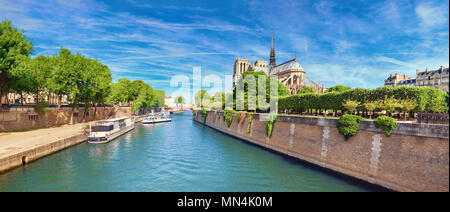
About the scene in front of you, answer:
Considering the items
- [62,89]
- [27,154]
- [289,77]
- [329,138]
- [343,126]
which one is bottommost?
[27,154]

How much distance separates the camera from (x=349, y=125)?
15.8 metres

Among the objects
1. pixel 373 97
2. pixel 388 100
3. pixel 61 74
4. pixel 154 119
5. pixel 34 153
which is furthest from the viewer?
pixel 154 119

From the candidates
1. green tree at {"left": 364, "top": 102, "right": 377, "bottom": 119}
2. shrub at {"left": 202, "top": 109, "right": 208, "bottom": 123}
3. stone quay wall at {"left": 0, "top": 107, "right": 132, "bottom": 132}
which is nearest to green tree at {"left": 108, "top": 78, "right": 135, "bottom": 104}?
stone quay wall at {"left": 0, "top": 107, "right": 132, "bottom": 132}

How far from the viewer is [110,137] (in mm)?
29859

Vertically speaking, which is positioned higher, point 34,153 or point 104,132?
point 104,132

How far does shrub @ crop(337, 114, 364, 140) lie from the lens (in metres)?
15.6

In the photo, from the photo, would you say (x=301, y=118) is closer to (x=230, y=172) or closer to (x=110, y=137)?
(x=230, y=172)

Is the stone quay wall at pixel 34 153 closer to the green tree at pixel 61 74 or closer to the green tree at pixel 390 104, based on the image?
the green tree at pixel 61 74

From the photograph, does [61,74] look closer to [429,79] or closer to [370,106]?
[370,106]

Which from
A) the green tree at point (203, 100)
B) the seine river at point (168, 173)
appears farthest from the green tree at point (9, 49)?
the green tree at point (203, 100)

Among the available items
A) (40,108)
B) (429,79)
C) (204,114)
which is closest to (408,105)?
(40,108)

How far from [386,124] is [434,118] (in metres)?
2.28
